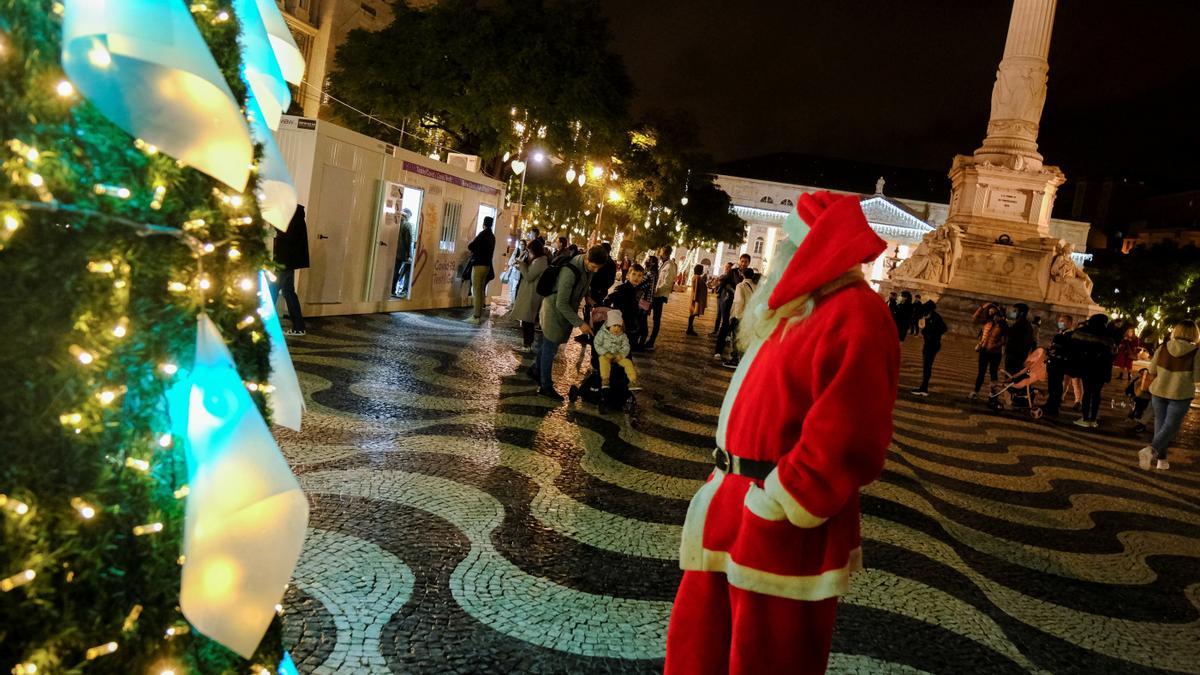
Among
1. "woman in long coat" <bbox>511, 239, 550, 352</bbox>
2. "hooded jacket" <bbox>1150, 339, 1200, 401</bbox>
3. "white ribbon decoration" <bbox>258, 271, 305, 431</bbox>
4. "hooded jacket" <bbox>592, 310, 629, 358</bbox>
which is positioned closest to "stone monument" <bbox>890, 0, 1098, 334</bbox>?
"hooded jacket" <bbox>1150, 339, 1200, 401</bbox>

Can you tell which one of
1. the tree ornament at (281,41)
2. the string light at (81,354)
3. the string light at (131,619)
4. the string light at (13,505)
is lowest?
the string light at (131,619)

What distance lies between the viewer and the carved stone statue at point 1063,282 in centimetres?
3033

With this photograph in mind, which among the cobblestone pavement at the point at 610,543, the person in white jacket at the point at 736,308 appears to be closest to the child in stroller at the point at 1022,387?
the cobblestone pavement at the point at 610,543

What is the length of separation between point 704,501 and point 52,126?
1.72 meters

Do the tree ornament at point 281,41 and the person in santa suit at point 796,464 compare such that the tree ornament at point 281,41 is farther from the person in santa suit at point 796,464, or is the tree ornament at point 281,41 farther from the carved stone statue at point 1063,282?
the carved stone statue at point 1063,282

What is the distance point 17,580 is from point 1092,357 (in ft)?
47.0

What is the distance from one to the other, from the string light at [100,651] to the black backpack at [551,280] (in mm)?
7238

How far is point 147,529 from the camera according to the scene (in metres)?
1.55

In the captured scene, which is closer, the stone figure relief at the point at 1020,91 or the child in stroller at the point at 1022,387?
the child in stroller at the point at 1022,387

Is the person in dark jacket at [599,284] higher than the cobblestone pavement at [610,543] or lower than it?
higher

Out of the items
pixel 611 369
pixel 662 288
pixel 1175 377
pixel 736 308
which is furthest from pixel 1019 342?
pixel 611 369

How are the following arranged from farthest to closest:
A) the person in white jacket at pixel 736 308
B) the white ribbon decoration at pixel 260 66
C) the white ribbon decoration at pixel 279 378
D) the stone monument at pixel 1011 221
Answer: the stone monument at pixel 1011 221, the person in white jacket at pixel 736 308, the white ribbon decoration at pixel 279 378, the white ribbon decoration at pixel 260 66

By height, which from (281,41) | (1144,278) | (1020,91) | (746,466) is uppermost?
(1020,91)

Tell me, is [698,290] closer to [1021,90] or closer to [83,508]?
[83,508]
